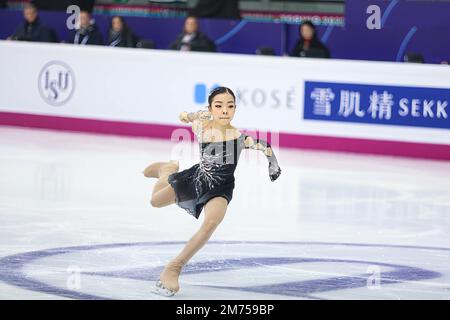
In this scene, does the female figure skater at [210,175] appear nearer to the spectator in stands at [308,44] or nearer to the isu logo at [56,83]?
the spectator in stands at [308,44]

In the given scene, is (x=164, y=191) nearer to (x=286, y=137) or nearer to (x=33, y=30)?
(x=286, y=137)

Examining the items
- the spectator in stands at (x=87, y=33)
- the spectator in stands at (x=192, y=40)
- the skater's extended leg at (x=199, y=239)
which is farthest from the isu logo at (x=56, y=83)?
the skater's extended leg at (x=199, y=239)

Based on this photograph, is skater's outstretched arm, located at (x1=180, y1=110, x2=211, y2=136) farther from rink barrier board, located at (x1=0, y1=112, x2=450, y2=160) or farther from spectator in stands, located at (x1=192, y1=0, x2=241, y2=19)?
spectator in stands, located at (x1=192, y1=0, x2=241, y2=19)

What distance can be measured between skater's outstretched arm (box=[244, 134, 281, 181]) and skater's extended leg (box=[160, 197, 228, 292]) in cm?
33

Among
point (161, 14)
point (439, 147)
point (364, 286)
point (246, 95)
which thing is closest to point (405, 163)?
point (439, 147)

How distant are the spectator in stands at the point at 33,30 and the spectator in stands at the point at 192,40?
1.80 m

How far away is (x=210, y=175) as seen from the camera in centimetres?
616

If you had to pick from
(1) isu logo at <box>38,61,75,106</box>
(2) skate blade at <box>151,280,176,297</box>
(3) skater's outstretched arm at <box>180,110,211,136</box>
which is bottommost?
(2) skate blade at <box>151,280,176,297</box>

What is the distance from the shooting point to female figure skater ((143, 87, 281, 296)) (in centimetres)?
606

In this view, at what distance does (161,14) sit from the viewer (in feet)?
62.2

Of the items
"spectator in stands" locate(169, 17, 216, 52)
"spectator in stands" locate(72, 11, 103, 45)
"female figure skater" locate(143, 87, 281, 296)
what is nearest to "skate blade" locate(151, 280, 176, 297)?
"female figure skater" locate(143, 87, 281, 296)

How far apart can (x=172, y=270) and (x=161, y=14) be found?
13248 millimetres

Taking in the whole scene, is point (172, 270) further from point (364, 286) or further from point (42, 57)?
point (42, 57)

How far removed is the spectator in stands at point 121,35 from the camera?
14.9 m
